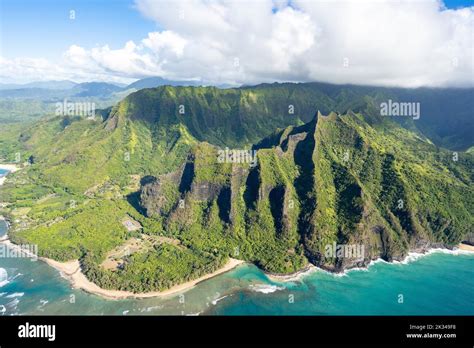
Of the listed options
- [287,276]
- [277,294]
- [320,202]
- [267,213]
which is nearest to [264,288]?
[277,294]

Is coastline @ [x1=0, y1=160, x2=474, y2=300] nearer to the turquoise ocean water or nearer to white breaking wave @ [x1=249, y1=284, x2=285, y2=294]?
the turquoise ocean water

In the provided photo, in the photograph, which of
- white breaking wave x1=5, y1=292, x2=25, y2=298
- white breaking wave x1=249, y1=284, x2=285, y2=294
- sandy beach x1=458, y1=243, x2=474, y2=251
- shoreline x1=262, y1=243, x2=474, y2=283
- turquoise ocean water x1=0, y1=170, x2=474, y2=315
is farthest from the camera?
sandy beach x1=458, y1=243, x2=474, y2=251

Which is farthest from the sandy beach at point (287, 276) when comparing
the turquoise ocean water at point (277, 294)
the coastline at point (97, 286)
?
the coastline at point (97, 286)

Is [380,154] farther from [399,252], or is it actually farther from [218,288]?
[218,288]

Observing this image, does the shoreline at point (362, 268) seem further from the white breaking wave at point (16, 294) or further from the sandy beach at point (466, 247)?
the white breaking wave at point (16, 294)

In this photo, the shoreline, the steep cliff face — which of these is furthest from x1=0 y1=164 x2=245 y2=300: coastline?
the shoreline

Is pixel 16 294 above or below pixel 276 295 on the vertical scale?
below

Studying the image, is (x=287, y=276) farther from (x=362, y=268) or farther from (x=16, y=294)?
(x=16, y=294)

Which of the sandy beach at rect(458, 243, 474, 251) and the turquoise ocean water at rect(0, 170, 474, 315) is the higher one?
the sandy beach at rect(458, 243, 474, 251)
